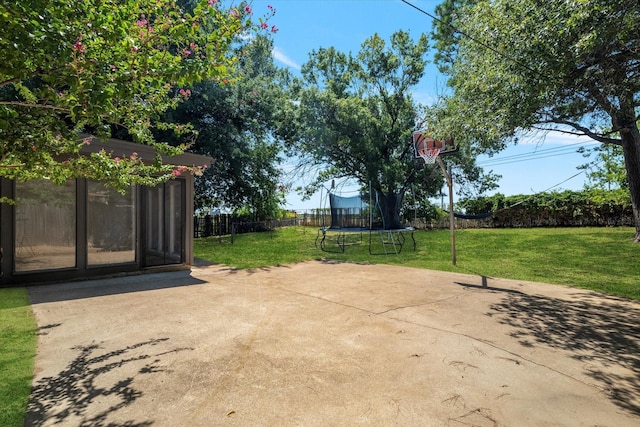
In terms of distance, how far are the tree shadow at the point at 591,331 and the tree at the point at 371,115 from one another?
282 inches

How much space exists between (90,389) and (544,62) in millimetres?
4840

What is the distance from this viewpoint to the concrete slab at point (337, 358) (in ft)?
5.64

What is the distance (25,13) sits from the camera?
132 centimetres

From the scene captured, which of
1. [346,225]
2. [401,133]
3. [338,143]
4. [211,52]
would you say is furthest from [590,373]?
[401,133]

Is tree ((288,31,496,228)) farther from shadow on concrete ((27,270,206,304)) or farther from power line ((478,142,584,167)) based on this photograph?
shadow on concrete ((27,270,206,304))

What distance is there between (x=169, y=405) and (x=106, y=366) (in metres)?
0.78

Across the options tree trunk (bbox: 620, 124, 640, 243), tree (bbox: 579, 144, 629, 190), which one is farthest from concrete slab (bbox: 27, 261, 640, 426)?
tree (bbox: 579, 144, 629, 190)

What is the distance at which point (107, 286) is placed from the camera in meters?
4.64

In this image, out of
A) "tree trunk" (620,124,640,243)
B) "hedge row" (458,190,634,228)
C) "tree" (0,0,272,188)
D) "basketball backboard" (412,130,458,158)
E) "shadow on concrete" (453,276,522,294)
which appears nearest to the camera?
"tree" (0,0,272,188)

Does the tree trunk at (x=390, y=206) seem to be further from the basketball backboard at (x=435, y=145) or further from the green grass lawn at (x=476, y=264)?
the basketball backboard at (x=435, y=145)

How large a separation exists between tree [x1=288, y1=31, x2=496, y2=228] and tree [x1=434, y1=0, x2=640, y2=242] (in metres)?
5.62

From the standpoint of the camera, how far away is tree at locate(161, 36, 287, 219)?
11117mm

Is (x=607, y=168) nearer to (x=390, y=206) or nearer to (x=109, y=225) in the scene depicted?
(x=390, y=206)

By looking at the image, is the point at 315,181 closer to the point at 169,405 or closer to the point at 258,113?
the point at 258,113
